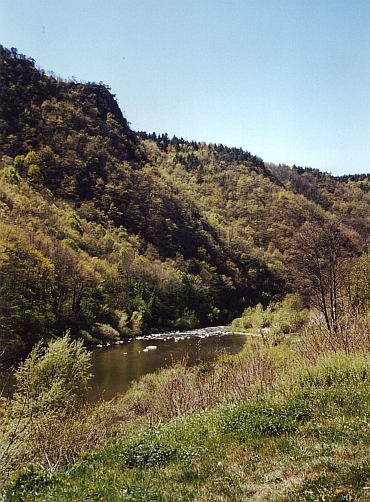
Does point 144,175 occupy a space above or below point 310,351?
above

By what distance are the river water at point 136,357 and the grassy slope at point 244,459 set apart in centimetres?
1063

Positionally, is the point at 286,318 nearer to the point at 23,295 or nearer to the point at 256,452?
the point at 23,295

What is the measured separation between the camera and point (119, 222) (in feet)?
363

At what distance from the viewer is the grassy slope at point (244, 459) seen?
5262 millimetres

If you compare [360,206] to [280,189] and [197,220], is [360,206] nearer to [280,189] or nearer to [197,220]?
[280,189]

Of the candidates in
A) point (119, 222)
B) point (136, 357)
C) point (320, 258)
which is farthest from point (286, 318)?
point (119, 222)

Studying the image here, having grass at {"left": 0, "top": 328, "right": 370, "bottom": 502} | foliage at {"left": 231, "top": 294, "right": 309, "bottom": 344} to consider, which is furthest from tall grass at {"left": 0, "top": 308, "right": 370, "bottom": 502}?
foliage at {"left": 231, "top": 294, "right": 309, "bottom": 344}

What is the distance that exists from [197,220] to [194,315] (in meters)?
55.0

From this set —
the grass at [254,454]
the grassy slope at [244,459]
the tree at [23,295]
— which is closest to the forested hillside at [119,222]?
the tree at [23,295]

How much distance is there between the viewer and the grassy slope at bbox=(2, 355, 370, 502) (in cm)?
526

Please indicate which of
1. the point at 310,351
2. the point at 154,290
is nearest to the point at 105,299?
the point at 154,290

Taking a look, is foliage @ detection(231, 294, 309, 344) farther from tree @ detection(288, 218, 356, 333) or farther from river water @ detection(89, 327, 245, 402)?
tree @ detection(288, 218, 356, 333)

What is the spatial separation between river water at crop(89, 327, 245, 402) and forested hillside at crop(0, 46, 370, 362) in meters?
6.60

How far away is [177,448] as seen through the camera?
23.6 ft
